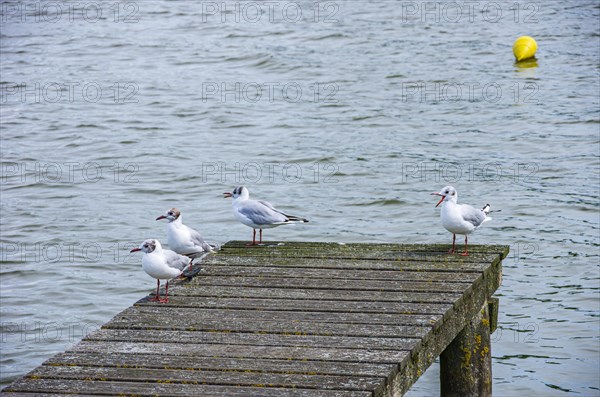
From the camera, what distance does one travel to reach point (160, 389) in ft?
19.7

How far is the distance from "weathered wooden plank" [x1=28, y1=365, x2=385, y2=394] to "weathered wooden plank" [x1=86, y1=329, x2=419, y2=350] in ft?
1.61

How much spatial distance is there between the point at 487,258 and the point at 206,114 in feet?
43.0

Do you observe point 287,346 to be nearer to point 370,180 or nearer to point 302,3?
point 370,180

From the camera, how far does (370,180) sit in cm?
1688

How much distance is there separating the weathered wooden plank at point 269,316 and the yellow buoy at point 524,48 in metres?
17.9

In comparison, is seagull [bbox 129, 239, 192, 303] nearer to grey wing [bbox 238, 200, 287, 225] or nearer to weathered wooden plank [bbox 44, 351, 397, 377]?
weathered wooden plank [bbox 44, 351, 397, 377]

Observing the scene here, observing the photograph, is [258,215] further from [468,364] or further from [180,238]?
[468,364]

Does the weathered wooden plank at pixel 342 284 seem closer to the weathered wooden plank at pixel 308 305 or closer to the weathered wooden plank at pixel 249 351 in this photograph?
the weathered wooden plank at pixel 308 305

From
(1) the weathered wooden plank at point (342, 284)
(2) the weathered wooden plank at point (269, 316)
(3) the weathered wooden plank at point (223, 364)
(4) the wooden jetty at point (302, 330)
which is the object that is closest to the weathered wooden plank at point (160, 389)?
(4) the wooden jetty at point (302, 330)

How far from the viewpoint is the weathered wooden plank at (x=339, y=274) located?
26.2 feet

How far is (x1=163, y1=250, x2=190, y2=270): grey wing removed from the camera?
7.59 m

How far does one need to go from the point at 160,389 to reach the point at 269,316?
1347mm

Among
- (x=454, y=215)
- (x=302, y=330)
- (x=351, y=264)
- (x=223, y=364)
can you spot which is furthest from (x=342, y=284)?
(x=223, y=364)

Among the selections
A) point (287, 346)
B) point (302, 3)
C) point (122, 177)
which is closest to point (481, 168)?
point (122, 177)
